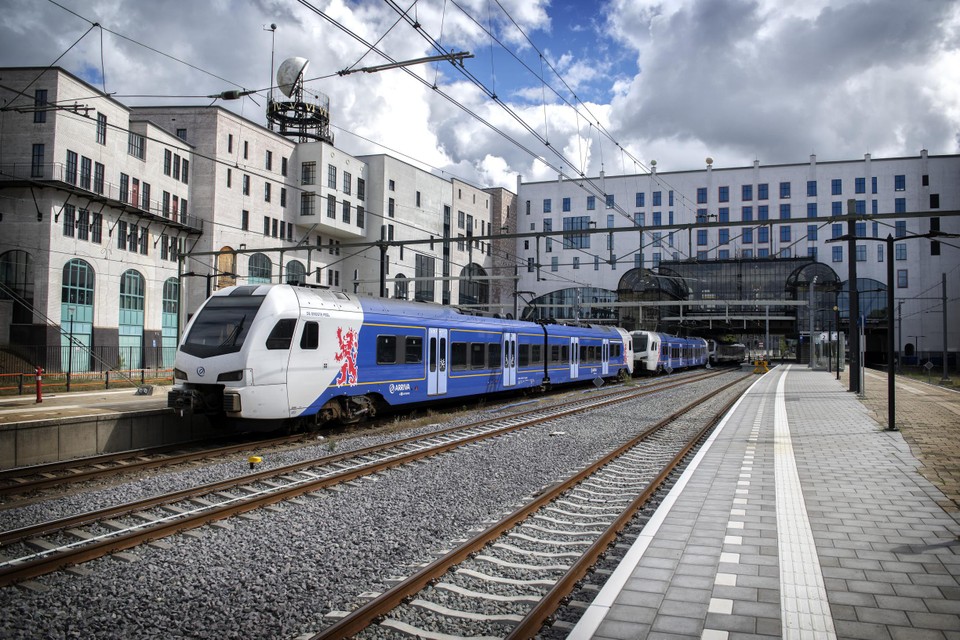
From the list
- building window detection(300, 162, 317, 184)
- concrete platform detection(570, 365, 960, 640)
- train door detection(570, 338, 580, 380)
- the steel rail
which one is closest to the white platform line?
concrete platform detection(570, 365, 960, 640)

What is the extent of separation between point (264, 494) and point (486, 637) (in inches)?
187

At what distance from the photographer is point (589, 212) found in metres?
74.9

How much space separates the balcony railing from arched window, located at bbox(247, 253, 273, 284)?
16.1 ft

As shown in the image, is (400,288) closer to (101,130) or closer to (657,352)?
(657,352)

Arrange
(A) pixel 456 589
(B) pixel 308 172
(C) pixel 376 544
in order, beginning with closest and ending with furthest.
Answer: (A) pixel 456 589 < (C) pixel 376 544 < (B) pixel 308 172

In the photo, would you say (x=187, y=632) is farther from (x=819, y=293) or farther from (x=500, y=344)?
(x=819, y=293)

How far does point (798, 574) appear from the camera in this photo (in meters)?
5.51

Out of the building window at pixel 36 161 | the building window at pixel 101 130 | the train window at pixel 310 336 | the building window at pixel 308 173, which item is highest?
the building window at pixel 308 173

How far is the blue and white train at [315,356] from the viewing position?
41.2 feet

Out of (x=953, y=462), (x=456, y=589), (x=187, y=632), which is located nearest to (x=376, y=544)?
(x=456, y=589)

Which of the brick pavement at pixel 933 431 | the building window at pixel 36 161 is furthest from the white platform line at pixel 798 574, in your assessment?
the building window at pixel 36 161

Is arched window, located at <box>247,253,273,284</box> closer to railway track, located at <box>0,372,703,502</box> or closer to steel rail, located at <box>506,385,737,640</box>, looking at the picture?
railway track, located at <box>0,372,703,502</box>

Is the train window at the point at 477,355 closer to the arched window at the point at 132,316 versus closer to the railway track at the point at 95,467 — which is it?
the railway track at the point at 95,467

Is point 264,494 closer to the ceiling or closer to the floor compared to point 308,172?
closer to the floor
